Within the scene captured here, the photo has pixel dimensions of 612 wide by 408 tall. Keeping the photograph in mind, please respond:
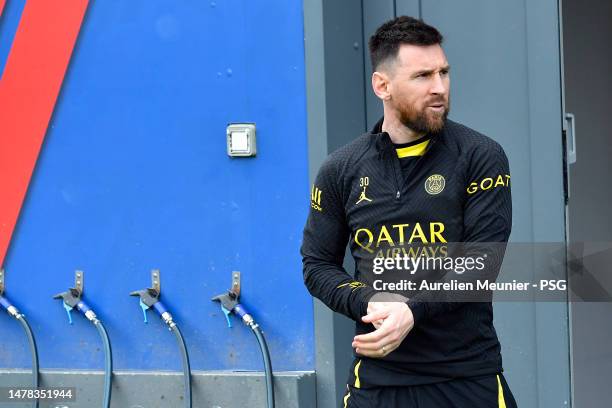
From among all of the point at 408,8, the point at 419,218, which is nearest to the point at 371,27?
the point at 408,8

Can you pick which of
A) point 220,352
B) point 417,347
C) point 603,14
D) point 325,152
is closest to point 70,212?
point 220,352

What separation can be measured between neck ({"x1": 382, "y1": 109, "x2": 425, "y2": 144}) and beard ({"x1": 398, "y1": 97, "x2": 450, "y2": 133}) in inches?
0.7

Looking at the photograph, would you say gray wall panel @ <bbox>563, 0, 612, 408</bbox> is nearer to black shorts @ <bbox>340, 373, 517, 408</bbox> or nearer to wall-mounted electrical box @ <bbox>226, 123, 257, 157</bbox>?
wall-mounted electrical box @ <bbox>226, 123, 257, 157</bbox>

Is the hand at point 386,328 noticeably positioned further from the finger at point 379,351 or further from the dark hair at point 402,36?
the dark hair at point 402,36

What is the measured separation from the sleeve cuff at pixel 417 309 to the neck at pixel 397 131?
549 millimetres

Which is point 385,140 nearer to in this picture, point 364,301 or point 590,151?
point 364,301

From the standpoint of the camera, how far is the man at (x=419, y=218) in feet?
10.5

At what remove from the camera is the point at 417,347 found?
322 centimetres

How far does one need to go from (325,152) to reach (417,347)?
171cm

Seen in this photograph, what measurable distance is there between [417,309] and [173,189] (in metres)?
2.27

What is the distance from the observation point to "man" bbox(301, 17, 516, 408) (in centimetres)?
319

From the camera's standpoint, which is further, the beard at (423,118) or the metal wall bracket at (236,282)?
the metal wall bracket at (236,282)

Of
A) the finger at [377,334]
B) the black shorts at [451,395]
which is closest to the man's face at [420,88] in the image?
the finger at [377,334]

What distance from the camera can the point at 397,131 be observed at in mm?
3354
